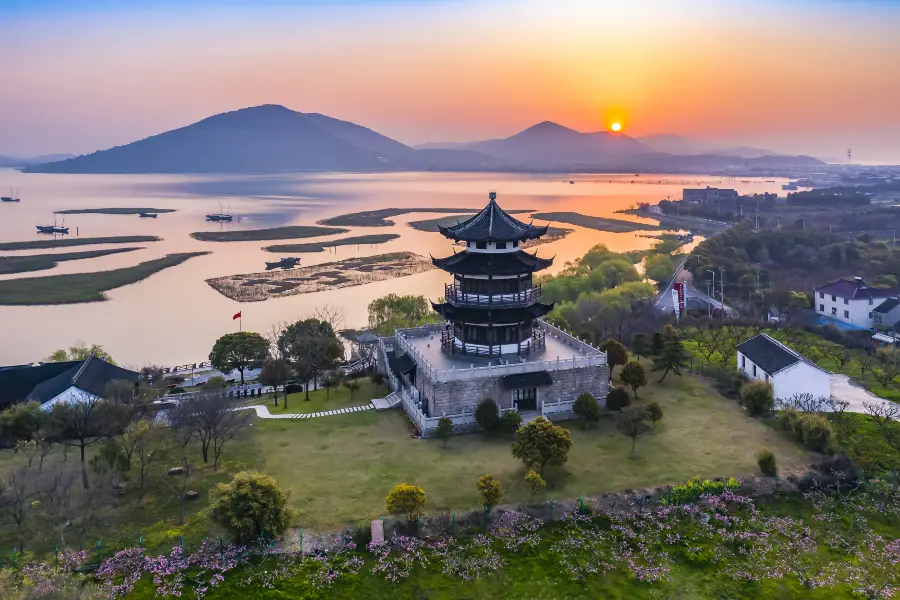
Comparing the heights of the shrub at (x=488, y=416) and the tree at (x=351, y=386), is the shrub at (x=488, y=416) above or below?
above

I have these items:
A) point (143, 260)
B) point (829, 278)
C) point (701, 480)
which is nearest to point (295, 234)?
point (143, 260)

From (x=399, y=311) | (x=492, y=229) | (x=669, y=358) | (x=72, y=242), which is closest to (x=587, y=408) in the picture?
(x=669, y=358)

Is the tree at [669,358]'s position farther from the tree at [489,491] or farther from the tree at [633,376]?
the tree at [489,491]

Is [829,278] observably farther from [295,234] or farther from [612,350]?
[295,234]

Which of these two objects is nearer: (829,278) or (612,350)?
(612,350)

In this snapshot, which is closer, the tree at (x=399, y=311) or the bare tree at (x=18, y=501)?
the bare tree at (x=18, y=501)

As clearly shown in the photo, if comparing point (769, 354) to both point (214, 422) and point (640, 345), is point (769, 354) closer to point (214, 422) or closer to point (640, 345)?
point (640, 345)

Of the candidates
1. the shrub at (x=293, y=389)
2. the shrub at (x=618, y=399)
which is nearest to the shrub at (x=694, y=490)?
the shrub at (x=618, y=399)

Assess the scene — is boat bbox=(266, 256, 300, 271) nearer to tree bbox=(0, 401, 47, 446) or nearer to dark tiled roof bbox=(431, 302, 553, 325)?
dark tiled roof bbox=(431, 302, 553, 325)
